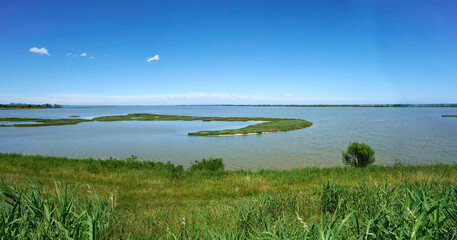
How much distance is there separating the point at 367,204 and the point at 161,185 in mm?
10242

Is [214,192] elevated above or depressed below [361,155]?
above

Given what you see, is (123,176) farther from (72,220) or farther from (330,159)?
(330,159)

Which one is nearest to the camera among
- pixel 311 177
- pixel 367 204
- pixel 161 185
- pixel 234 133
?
pixel 367 204

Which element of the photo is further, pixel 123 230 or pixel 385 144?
pixel 385 144

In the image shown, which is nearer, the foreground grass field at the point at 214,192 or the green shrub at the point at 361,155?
the foreground grass field at the point at 214,192

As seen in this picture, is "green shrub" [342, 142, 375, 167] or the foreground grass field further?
"green shrub" [342, 142, 375, 167]

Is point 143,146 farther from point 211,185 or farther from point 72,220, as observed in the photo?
point 72,220

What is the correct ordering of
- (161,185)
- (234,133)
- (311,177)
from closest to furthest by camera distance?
(161,185) → (311,177) → (234,133)

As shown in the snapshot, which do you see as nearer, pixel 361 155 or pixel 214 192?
pixel 214 192

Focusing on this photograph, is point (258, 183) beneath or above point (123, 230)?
beneath

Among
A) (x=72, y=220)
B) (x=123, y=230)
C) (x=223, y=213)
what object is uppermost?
(x=72, y=220)

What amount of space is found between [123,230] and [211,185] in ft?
29.9

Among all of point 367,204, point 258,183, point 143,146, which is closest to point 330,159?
point 258,183

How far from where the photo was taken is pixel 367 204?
516 centimetres
